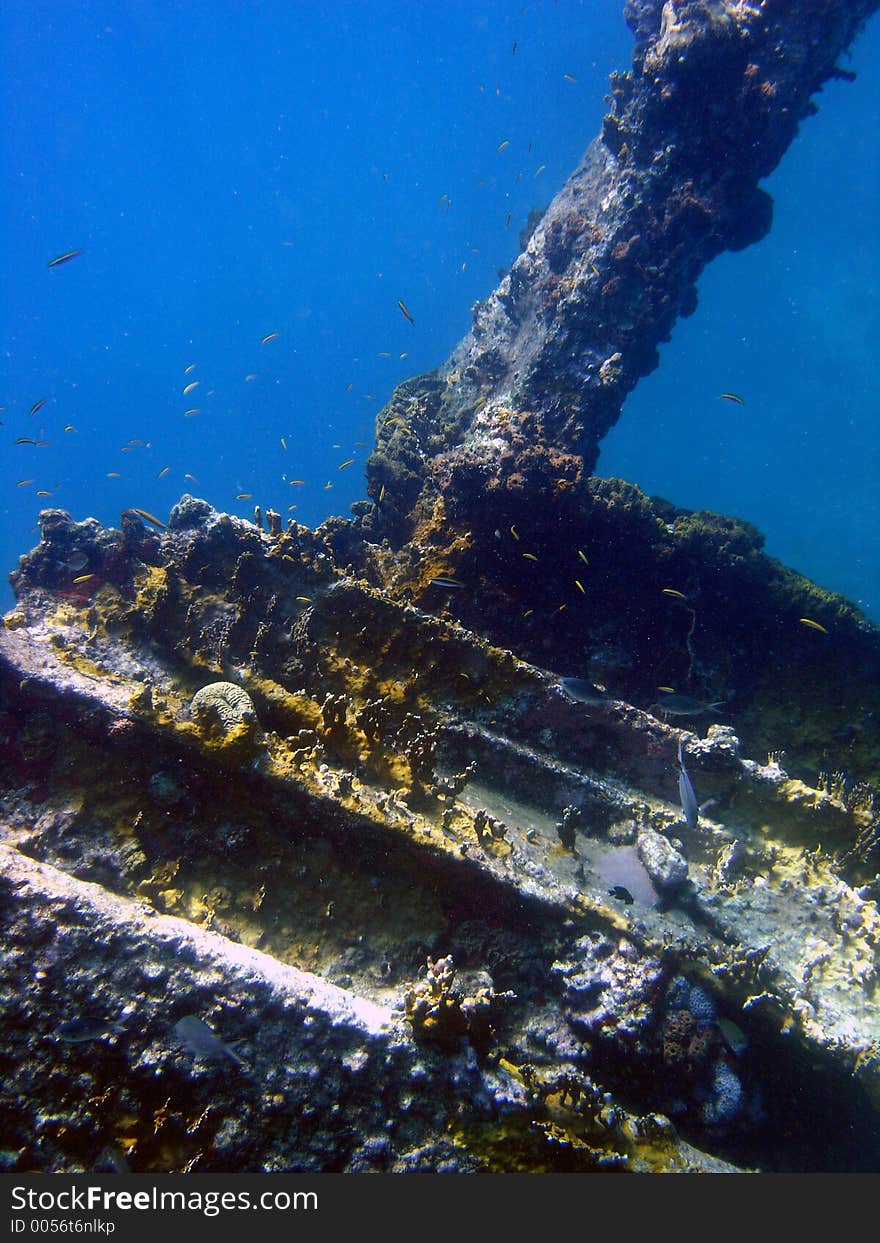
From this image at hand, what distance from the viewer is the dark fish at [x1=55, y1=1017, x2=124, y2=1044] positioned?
2939mm

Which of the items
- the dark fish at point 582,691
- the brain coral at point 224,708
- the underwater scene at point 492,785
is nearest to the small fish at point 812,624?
the underwater scene at point 492,785

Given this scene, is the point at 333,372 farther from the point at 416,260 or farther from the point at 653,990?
the point at 653,990

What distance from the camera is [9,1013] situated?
120 inches

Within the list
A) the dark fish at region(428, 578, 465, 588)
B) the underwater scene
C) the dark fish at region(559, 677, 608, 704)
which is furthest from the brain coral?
the dark fish at region(559, 677, 608, 704)

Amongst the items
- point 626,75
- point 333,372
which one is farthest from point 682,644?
point 333,372

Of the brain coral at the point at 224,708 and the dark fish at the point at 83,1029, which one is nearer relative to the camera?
the dark fish at the point at 83,1029

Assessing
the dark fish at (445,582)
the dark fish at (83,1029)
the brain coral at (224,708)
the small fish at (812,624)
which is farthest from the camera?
the small fish at (812,624)

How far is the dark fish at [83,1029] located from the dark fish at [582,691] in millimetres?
4233

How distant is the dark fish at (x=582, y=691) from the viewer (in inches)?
218

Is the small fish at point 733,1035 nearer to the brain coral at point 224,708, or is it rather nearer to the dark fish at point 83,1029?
the dark fish at point 83,1029

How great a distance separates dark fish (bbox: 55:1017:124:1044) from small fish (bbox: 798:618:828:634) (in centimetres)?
768

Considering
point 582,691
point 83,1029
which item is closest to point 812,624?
point 582,691

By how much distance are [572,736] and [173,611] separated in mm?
4627

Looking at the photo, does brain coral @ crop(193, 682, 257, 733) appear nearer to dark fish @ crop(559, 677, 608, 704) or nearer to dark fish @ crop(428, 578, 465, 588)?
dark fish @ crop(428, 578, 465, 588)
